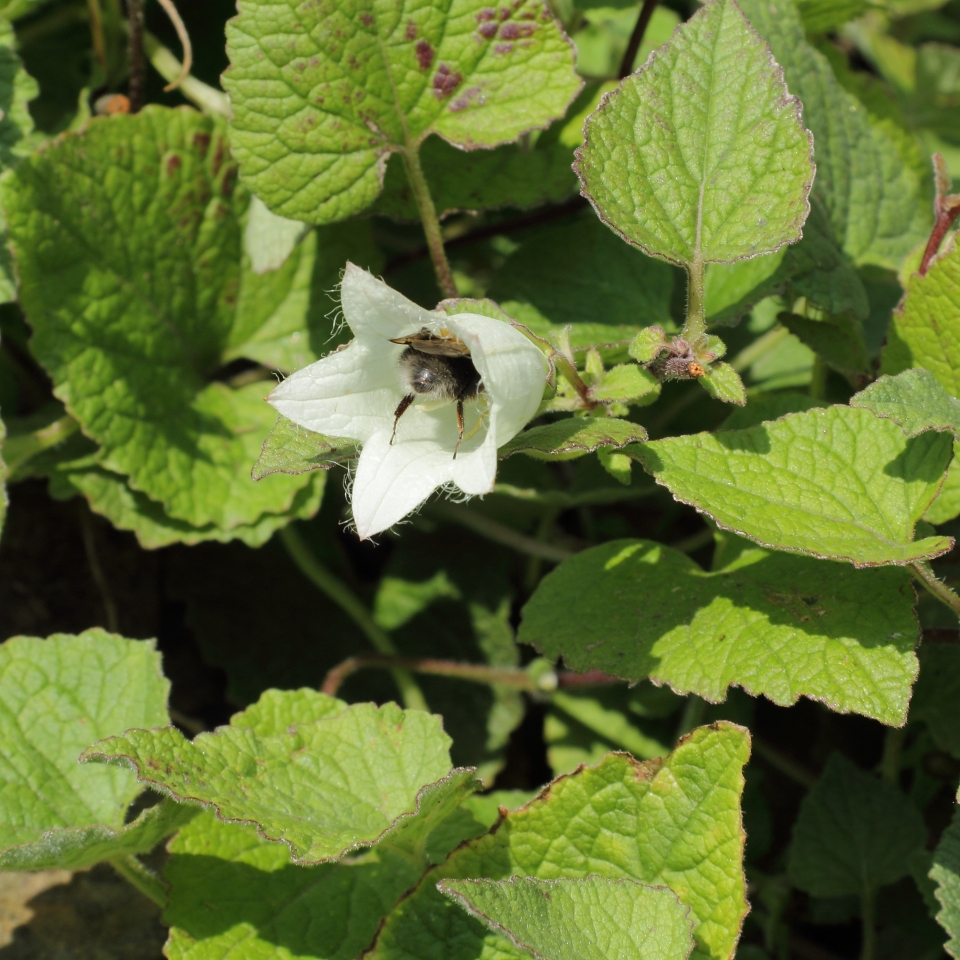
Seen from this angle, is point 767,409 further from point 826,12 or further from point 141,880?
point 141,880

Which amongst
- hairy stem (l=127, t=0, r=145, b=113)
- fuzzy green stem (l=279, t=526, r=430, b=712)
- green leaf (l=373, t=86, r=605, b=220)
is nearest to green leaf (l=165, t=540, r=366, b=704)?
fuzzy green stem (l=279, t=526, r=430, b=712)

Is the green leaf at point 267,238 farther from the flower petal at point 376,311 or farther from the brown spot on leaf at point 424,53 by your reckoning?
the flower petal at point 376,311

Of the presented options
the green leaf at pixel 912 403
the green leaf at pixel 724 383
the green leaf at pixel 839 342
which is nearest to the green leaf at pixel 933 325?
the green leaf at pixel 839 342

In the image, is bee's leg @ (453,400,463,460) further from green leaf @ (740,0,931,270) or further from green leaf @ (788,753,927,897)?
green leaf @ (788,753,927,897)

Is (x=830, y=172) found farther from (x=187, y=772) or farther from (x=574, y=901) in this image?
(x=187, y=772)

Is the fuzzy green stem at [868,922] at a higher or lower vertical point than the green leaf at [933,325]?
lower

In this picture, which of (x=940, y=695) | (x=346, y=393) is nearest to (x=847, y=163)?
(x=940, y=695)

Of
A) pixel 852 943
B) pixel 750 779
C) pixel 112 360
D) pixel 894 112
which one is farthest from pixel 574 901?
pixel 894 112

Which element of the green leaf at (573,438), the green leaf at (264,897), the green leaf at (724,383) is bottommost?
the green leaf at (264,897)
